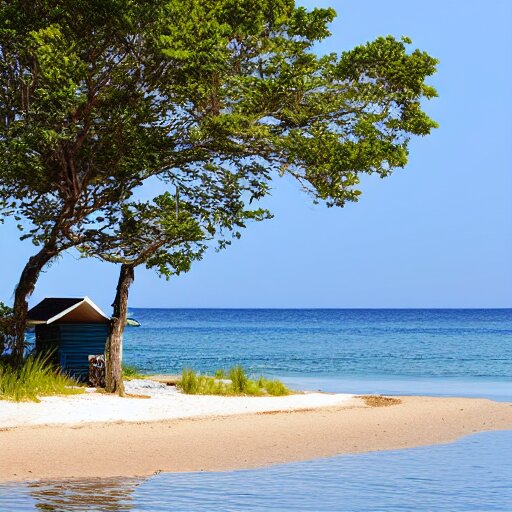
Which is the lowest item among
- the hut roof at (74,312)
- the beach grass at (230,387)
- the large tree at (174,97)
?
the beach grass at (230,387)

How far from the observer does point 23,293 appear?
2398 centimetres

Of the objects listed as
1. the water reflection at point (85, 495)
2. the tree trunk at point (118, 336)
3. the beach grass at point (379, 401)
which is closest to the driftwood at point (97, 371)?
the tree trunk at point (118, 336)

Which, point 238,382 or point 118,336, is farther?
point 238,382

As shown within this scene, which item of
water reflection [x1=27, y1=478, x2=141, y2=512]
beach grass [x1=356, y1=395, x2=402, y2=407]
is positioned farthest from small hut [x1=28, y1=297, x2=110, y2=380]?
water reflection [x1=27, y1=478, x2=141, y2=512]

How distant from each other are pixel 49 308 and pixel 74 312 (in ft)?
2.75

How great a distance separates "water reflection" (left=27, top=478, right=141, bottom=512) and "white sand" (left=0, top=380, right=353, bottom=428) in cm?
616

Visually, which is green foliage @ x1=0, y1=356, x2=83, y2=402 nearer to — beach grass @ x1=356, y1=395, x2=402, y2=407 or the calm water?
beach grass @ x1=356, y1=395, x2=402, y2=407

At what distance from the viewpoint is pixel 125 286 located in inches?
979

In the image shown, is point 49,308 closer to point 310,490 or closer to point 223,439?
point 223,439

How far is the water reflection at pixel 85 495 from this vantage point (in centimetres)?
1059

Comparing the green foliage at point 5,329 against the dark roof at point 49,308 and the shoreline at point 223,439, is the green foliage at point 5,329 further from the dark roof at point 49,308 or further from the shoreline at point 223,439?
the shoreline at point 223,439

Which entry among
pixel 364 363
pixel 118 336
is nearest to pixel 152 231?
pixel 118 336

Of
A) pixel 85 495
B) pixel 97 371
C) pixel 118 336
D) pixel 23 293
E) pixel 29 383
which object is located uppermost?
pixel 23 293

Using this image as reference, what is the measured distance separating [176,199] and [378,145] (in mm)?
5438
